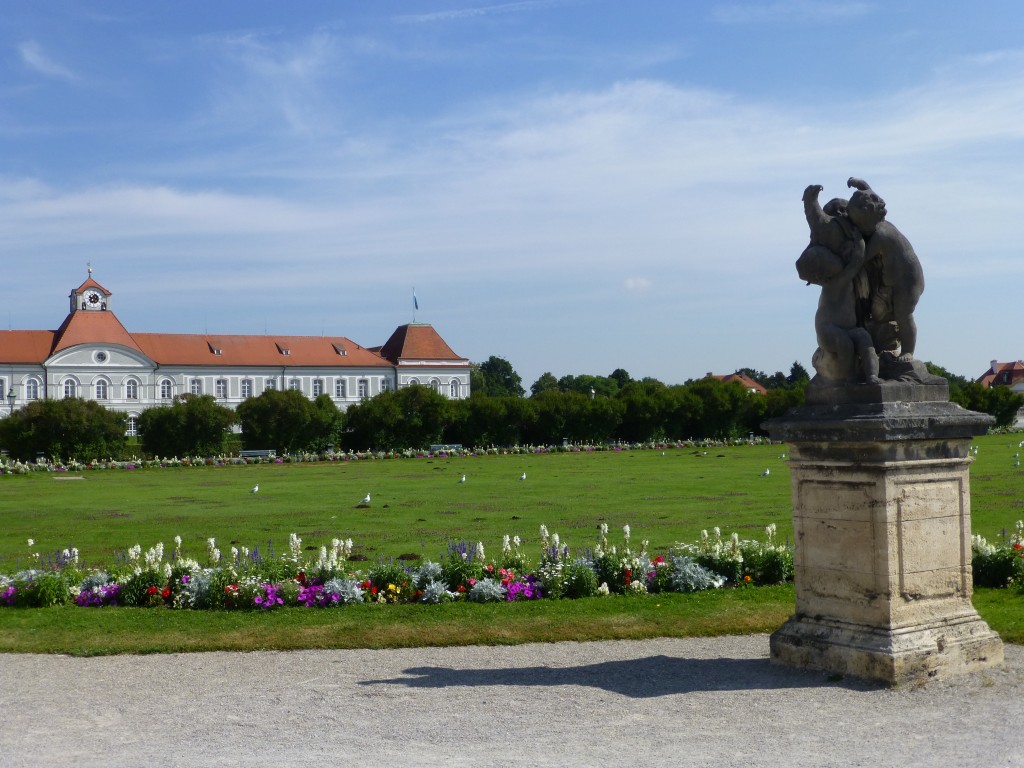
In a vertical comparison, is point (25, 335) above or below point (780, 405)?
above

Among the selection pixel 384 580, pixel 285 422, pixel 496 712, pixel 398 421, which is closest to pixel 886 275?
pixel 496 712

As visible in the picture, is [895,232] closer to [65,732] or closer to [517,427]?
[65,732]

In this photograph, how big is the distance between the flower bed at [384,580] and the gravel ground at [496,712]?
1.89 m

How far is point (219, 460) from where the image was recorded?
4791 cm

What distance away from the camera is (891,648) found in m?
6.77

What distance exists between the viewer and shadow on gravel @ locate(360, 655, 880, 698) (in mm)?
6973

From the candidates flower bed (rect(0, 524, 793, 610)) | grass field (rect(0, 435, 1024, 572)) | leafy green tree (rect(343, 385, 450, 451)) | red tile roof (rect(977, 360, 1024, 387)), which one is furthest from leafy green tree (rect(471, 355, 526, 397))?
flower bed (rect(0, 524, 793, 610))

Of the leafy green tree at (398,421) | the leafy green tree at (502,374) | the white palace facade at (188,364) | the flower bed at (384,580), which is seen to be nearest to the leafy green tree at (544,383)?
the leafy green tree at (502,374)

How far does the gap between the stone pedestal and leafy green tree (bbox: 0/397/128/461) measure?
4639cm

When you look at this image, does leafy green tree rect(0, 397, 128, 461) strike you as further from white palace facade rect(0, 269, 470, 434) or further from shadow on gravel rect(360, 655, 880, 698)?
shadow on gravel rect(360, 655, 880, 698)

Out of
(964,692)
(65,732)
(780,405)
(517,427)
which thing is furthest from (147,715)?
(780,405)

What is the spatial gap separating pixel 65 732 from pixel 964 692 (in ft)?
18.7

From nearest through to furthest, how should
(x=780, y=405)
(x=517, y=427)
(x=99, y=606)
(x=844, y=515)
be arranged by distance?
(x=844, y=515)
(x=99, y=606)
(x=517, y=427)
(x=780, y=405)

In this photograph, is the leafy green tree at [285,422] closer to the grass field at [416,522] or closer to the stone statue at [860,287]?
the grass field at [416,522]
